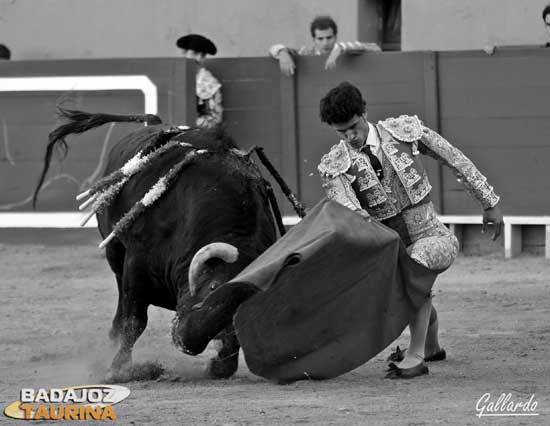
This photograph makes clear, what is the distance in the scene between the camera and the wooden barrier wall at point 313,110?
8.13m

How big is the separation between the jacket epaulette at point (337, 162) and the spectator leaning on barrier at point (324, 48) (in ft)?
11.9

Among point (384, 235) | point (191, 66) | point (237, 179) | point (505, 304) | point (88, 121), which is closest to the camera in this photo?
point (384, 235)

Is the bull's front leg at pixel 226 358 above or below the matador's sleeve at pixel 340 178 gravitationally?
below

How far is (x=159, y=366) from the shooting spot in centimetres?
485

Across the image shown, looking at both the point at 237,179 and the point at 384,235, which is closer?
the point at 384,235

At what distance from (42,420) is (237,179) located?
4.03 feet

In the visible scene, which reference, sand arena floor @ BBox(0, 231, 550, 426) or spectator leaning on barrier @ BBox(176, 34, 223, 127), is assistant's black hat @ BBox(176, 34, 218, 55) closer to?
spectator leaning on barrier @ BBox(176, 34, 223, 127)

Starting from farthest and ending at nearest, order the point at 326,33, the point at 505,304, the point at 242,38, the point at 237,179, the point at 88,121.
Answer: the point at 242,38 → the point at 326,33 → the point at 505,304 → the point at 88,121 → the point at 237,179

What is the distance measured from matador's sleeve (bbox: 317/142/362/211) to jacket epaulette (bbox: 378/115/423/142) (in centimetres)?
17

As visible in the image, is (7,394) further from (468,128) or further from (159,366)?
(468,128)

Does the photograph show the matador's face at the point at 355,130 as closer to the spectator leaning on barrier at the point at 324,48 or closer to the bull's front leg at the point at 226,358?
the bull's front leg at the point at 226,358

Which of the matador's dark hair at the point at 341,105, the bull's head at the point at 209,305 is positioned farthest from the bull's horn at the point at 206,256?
the matador's dark hair at the point at 341,105

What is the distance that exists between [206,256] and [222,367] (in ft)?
1.75

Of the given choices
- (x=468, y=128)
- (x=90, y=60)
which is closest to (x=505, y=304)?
(x=468, y=128)
